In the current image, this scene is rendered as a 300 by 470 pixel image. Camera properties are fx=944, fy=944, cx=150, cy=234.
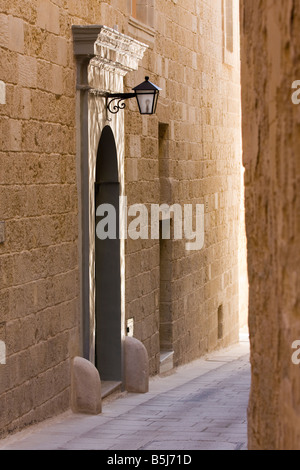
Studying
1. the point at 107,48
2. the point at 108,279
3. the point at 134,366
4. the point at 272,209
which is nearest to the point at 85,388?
the point at 134,366

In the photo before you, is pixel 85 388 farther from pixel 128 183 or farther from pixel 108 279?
pixel 128 183

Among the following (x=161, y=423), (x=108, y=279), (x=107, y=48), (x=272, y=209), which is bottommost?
(x=161, y=423)

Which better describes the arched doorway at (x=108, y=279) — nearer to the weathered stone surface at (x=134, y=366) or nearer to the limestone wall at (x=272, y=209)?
the weathered stone surface at (x=134, y=366)

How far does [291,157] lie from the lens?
189 centimetres

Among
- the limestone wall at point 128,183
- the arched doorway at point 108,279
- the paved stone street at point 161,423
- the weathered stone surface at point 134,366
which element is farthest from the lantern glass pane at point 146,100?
the paved stone street at point 161,423

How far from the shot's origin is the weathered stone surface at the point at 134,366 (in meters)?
9.88

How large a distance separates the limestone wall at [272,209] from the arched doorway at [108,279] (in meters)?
7.65

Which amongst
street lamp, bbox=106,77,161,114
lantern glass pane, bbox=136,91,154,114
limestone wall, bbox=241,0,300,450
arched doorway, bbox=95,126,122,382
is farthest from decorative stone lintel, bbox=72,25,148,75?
limestone wall, bbox=241,0,300,450

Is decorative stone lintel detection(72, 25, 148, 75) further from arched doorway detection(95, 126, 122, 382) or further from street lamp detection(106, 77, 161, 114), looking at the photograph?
arched doorway detection(95, 126, 122, 382)

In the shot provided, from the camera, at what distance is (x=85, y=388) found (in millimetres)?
8195

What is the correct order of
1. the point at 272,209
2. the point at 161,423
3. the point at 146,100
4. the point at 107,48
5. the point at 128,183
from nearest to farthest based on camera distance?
the point at 272,209
the point at 161,423
the point at 107,48
the point at 146,100
the point at 128,183

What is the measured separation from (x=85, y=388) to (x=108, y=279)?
1908 mm

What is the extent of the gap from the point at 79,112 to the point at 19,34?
5.60 feet

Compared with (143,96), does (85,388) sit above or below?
below
